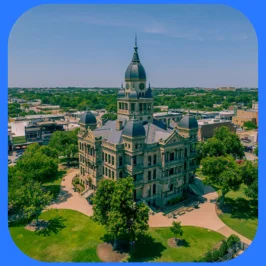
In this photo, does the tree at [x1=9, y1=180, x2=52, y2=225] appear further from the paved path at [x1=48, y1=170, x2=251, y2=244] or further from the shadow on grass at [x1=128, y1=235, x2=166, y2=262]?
the shadow on grass at [x1=128, y1=235, x2=166, y2=262]

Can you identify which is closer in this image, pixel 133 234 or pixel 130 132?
pixel 133 234

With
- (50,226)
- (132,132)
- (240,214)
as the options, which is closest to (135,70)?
(132,132)

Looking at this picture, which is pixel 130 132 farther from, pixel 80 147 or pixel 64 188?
pixel 64 188

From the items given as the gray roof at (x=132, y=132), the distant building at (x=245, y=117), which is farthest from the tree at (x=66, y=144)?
the distant building at (x=245, y=117)

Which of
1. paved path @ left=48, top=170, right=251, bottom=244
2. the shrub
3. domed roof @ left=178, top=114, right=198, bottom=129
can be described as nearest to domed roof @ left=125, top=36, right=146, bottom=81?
domed roof @ left=178, top=114, right=198, bottom=129

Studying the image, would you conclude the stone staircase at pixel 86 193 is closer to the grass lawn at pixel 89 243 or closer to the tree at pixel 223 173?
the grass lawn at pixel 89 243

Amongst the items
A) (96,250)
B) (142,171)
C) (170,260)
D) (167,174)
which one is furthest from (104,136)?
(170,260)

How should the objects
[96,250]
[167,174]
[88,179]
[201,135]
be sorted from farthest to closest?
[201,135]
[88,179]
[167,174]
[96,250]
